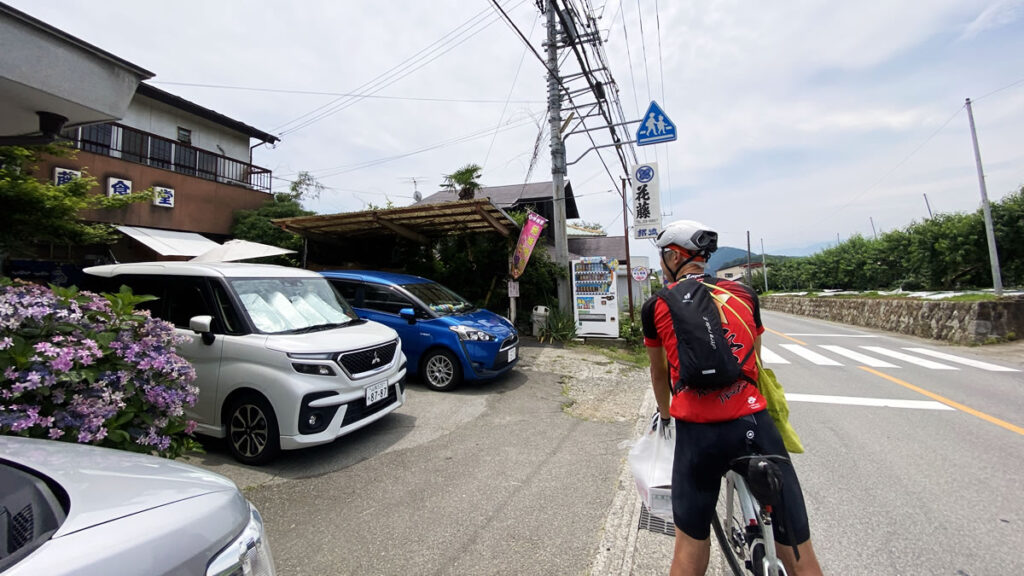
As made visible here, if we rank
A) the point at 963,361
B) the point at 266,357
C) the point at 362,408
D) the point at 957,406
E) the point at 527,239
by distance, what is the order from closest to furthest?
the point at 266,357
the point at 362,408
the point at 957,406
the point at 963,361
the point at 527,239

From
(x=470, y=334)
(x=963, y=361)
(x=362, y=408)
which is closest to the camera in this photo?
(x=362, y=408)

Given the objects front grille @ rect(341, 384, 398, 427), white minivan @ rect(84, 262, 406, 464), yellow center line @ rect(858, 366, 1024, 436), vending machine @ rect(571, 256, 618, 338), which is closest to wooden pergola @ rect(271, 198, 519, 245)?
vending machine @ rect(571, 256, 618, 338)

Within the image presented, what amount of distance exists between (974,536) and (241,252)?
10.3 m

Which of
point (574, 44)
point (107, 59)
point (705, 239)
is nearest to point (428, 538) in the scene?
point (705, 239)

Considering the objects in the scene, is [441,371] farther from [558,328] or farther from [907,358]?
[907,358]

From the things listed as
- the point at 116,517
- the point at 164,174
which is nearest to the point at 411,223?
the point at 164,174

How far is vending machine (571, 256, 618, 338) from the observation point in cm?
976

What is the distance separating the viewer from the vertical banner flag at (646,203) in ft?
33.4

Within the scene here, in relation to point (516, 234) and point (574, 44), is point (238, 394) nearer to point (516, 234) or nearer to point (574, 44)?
point (516, 234)

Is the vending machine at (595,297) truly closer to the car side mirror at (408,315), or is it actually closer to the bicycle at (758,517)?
the car side mirror at (408,315)

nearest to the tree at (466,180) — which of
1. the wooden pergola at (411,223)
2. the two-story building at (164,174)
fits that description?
the wooden pergola at (411,223)

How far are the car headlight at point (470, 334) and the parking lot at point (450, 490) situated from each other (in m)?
0.91

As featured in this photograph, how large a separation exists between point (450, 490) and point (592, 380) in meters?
4.07

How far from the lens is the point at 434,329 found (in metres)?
5.90
